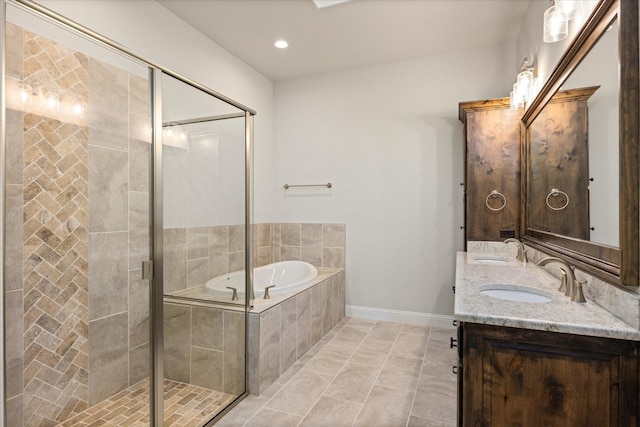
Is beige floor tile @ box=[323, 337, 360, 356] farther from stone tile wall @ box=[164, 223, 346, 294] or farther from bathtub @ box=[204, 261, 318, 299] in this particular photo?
stone tile wall @ box=[164, 223, 346, 294]

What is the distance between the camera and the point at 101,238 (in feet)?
6.00

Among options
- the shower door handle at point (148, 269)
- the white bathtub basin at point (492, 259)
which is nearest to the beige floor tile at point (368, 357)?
the white bathtub basin at point (492, 259)

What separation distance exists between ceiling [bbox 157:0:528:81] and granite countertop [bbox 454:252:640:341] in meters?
2.22

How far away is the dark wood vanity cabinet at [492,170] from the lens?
288 cm

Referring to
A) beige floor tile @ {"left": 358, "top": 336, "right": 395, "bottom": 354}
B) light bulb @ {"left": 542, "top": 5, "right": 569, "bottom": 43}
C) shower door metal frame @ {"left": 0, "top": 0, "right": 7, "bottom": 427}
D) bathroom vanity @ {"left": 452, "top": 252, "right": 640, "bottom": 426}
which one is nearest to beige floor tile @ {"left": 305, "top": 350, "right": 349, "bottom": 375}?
beige floor tile @ {"left": 358, "top": 336, "right": 395, "bottom": 354}

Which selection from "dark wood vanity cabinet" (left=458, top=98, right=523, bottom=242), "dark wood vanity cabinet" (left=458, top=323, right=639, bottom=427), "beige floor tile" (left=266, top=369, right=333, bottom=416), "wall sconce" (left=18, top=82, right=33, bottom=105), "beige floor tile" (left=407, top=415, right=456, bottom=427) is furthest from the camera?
"dark wood vanity cabinet" (left=458, top=98, right=523, bottom=242)

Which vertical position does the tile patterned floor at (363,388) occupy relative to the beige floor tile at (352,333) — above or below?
below

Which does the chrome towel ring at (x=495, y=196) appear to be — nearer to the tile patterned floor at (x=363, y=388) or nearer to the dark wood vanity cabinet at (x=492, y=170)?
the dark wood vanity cabinet at (x=492, y=170)

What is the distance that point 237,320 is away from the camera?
227cm

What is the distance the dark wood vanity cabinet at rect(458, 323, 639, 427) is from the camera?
3.46 ft

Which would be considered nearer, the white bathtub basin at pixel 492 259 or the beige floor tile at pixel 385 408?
the beige floor tile at pixel 385 408

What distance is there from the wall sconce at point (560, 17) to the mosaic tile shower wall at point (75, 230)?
198 centimetres

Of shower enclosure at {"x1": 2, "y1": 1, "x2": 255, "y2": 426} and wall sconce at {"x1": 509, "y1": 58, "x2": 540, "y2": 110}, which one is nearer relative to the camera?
shower enclosure at {"x1": 2, "y1": 1, "x2": 255, "y2": 426}

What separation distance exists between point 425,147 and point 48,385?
11.3 feet
